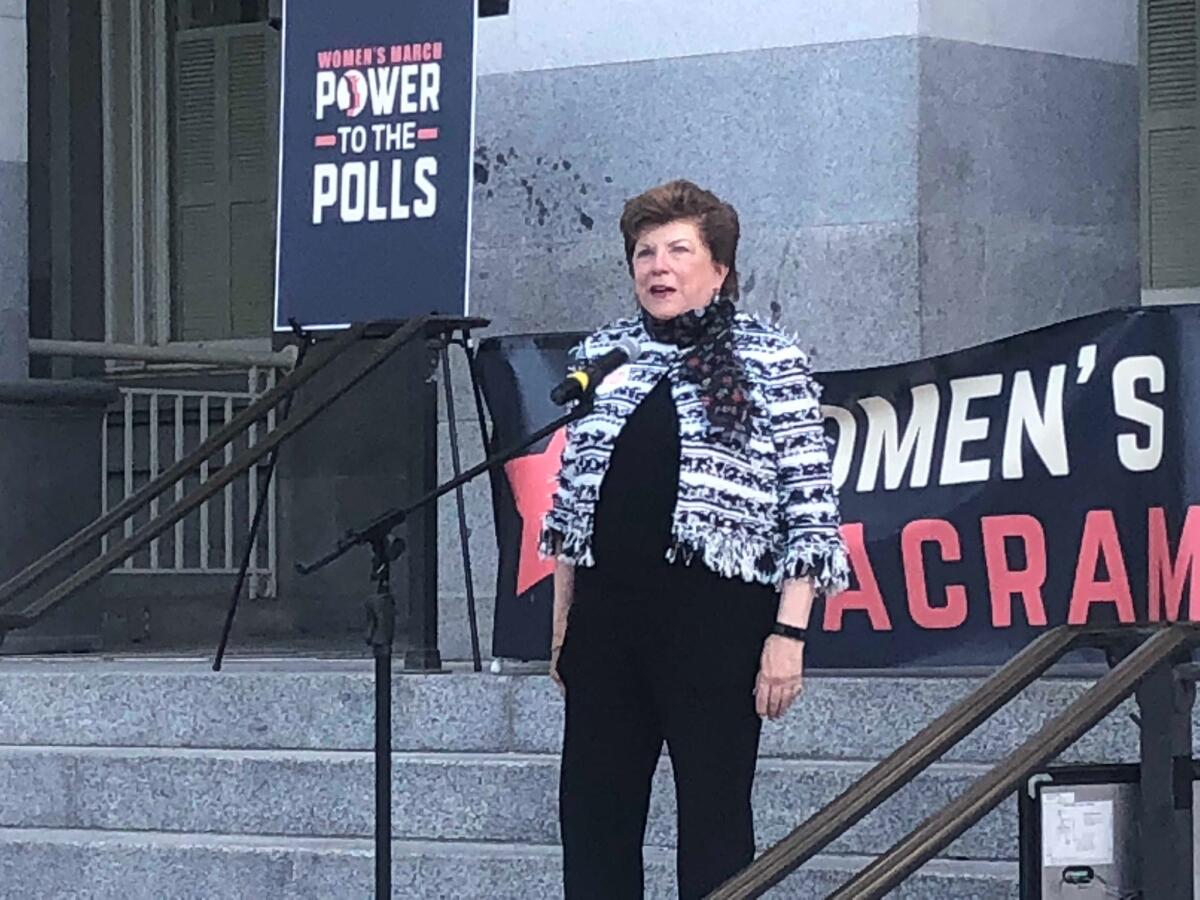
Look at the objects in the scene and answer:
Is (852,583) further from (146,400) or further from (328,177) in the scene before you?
(146,400)

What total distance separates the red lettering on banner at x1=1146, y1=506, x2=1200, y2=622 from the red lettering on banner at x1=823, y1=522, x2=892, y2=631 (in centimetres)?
74

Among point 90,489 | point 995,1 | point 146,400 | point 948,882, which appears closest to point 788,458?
point 948,882

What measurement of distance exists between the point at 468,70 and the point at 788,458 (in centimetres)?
311

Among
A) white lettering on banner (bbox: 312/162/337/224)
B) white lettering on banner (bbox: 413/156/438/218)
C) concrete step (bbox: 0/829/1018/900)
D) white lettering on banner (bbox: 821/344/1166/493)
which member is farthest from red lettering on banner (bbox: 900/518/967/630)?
white lettering on banner (bbox: 312/162/337/224)

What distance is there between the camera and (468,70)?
7.91m

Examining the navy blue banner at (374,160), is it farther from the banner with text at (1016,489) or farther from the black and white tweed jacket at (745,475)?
the black and white tweed jacket at (745,475)

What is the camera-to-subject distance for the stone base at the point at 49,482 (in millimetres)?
9484

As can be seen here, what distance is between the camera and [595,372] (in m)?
5.11

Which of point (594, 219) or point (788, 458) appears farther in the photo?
point (594, 219)

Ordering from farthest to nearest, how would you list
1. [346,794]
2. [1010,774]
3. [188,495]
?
[346,794] → [188,495] → [1010,774]

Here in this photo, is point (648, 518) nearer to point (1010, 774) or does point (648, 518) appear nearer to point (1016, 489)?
point (1010, 774)

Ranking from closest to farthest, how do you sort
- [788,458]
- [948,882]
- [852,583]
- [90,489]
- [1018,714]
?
[788,458] < [948,882] < [1018,714] < [852,583] < [90,489]

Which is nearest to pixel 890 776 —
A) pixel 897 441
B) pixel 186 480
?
pixel 897 441

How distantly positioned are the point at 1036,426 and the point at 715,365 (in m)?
1.93
